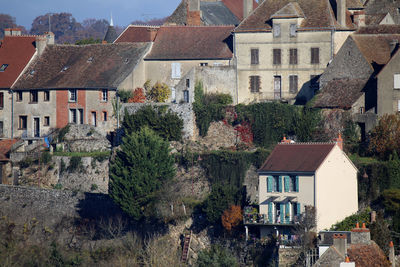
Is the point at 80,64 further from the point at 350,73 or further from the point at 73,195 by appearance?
the point at 350,73

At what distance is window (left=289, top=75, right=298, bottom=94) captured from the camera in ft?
198

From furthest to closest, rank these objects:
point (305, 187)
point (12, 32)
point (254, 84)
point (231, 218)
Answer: point (12, 32) < point (254, 84) < point (231, 218) < point (305, 187)

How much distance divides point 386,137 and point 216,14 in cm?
2429

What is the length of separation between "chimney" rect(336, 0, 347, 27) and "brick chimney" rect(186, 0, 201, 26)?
11628mm

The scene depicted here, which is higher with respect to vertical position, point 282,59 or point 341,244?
point 282,59

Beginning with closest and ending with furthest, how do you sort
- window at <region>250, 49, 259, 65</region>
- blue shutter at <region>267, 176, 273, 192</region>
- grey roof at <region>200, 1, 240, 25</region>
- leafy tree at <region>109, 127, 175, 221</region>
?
1. blue shutter at <region>267, 176, 273, 192</region>
2. leafy tree at <region>109, 127, 175, 221</region>
3. window at <region>250, 49, 259, 65</region>
4. grey roof at <region>200, 1, 240, 25</region>

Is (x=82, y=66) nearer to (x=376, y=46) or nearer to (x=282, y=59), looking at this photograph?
(x=282, y=59)

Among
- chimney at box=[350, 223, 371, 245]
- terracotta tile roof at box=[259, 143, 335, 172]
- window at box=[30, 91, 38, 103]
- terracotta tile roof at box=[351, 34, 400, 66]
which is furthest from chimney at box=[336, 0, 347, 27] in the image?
chimney at box=[350, 223, 371, 245]

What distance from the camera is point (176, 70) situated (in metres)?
62.9

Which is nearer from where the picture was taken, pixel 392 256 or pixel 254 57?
pixel 392 256

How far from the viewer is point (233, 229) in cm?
4847

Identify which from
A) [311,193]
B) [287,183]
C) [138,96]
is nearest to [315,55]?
[138,96]

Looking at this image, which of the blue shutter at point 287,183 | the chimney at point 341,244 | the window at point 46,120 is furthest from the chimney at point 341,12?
the chimney at point 341,244

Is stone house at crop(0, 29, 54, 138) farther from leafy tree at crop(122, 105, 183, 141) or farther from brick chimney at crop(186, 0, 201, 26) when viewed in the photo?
leafy tree at crop(122, 105, 183, 141)
